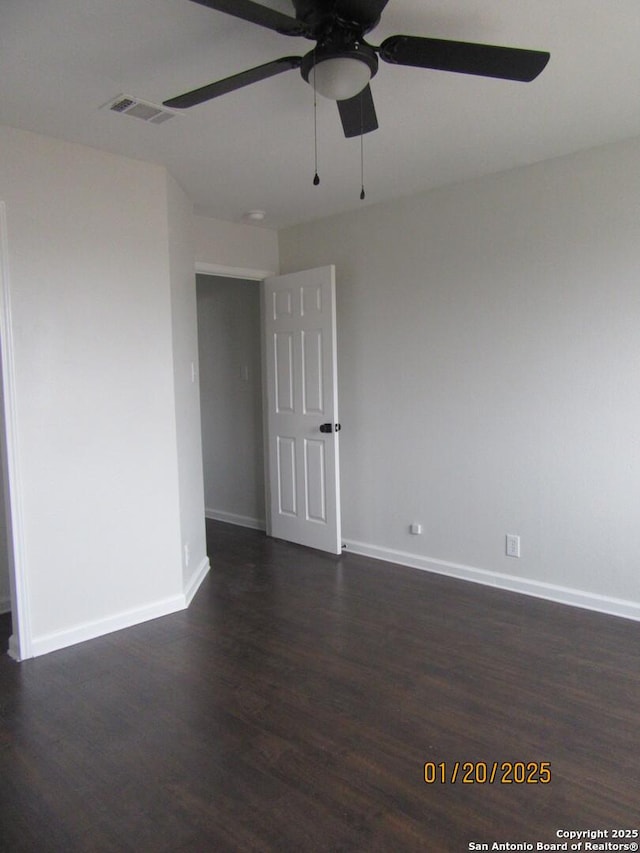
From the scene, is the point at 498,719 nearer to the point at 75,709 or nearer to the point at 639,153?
the point at 75,709

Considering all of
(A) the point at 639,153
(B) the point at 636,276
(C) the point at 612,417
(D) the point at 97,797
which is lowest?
(D) the point at 97,797

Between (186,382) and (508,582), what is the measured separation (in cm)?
242

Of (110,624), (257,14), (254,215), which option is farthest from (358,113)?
(110,624)

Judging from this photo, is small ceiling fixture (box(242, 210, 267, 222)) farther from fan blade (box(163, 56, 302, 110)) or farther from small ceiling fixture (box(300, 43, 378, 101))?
small ceiling fixture (box(300, 43, 378, 101))

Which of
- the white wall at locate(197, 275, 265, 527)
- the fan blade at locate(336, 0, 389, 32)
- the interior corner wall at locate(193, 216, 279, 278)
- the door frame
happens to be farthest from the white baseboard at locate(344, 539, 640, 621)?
the fan blade at locate(336, 0, 389, 32)

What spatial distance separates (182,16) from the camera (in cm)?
187

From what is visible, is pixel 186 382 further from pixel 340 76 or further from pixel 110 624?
pixel 340 76

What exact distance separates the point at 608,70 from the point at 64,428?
9.66 feet

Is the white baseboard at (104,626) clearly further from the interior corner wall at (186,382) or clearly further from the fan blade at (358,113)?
the fan blade at (358,113)

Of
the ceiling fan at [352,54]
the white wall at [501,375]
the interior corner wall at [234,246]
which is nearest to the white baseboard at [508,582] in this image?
the white wall at [501,375]

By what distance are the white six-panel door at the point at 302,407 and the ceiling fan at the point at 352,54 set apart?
7.74ft

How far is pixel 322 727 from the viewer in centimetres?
223

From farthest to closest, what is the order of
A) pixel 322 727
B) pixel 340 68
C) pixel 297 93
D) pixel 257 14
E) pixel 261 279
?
pixel 261 279
pixel 297 93
pixel 322 727
pixel 340 68
pixel 257 14

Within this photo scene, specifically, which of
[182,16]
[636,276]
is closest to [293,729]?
[182,16]
